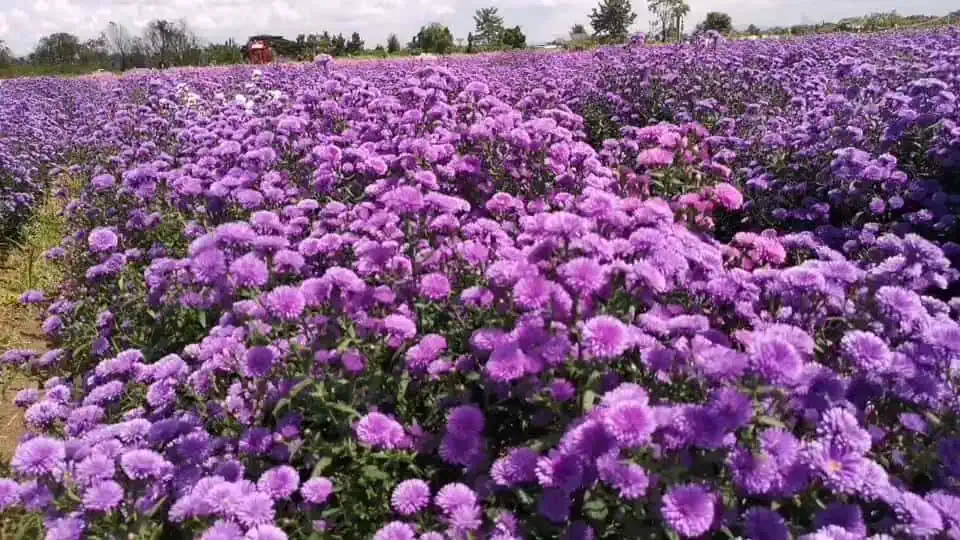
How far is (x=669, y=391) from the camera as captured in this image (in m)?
2.27

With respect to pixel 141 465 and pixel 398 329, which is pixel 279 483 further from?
pixel 398 329

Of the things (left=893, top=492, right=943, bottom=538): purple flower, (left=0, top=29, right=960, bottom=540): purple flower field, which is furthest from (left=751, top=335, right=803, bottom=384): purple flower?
(left=893, top=492, right=943, bottom=538): purple flower

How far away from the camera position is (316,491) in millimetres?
2352

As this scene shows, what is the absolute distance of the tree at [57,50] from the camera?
171 ft

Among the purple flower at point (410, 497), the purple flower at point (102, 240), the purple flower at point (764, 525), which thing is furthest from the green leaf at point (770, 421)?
the purple flower at point (102, 240)

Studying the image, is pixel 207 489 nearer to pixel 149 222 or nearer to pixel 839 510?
pixel 839 510

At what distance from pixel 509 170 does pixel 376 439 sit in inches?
92.3

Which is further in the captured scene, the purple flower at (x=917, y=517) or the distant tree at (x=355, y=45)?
the distant tree at (x=355, y=45)

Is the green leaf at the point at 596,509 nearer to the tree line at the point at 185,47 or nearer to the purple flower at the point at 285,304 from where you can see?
the purple flower at the point at 285,304

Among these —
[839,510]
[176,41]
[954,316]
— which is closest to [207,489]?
[839,510]

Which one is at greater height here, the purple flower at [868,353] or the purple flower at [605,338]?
the purple flower at [605,338]

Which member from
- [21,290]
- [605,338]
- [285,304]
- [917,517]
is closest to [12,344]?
[21,290]

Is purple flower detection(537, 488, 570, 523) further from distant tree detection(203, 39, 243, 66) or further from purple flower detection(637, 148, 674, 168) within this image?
distant tree detection(203, 39, 243, 66)

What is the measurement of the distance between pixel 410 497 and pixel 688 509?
2.84ft
